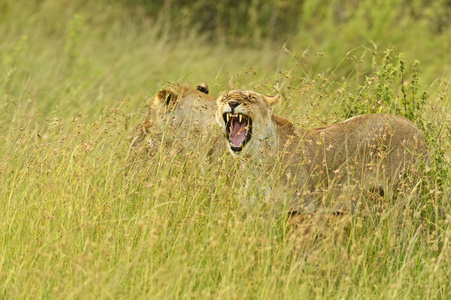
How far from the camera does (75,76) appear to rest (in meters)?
10.6

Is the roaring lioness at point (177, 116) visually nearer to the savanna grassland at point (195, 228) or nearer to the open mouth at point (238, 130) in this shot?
the savanna grassland at point (195, 228)

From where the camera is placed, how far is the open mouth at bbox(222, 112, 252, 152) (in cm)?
554

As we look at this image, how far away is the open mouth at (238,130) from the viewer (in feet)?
18.2

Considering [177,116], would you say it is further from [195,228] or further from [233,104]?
[195,228]

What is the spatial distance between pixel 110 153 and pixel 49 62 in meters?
6.20

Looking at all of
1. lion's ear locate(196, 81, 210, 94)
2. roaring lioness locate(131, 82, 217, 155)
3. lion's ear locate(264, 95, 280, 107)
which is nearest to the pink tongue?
lion's ear locate(264, 95, 280, 107)

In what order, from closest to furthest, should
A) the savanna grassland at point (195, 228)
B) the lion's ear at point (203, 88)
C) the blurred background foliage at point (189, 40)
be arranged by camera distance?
1. the savanna grassland at point (195, 228)
2. the lion's ear at point (203, 88)
3. the blurred background foliage at point (189, 40)

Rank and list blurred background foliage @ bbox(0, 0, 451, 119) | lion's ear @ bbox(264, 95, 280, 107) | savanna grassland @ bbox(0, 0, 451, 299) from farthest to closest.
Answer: blurred background foliage @ bbox(0, 0, 451, 119) → lion's ear @ bbox(264, 95, 280, 107) → savanna grassland @ bbox(0, 0, 451, 299)

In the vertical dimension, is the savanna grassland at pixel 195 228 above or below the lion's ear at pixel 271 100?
below

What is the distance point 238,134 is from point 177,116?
3.91 ft

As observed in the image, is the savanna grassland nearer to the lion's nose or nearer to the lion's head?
the lion's head

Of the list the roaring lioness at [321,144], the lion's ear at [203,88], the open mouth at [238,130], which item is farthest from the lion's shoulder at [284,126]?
the lion's ear at [203,88]

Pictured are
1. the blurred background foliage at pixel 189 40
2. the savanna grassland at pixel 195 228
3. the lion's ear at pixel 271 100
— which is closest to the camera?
the savanna grassland at pixel 195 228

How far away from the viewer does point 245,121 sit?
5.68m
